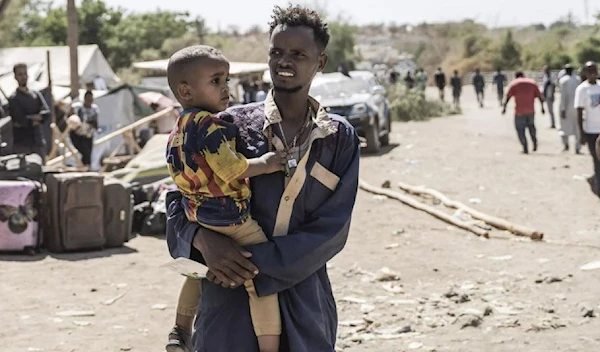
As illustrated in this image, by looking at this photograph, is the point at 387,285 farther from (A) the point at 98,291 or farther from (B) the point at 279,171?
(B) the point at 279,171

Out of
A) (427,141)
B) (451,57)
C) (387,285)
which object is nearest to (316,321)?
(387,285)

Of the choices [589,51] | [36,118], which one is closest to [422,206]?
[36,118]

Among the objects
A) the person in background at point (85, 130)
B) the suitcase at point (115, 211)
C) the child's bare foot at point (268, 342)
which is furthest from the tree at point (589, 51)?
the child's bare foot at point (268, 342)

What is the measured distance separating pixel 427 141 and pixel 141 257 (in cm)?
1306

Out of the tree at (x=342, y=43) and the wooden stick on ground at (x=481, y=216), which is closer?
the wooden stick on ground at (x=481, y=216)

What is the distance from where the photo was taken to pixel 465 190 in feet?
44.0

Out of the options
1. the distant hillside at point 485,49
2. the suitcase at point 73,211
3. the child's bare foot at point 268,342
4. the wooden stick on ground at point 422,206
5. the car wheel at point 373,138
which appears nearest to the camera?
the child's bare foot at point 268,342

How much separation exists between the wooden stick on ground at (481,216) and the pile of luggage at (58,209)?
139 inches

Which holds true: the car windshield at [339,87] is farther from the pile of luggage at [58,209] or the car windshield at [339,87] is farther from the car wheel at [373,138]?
the pile of luggage at [58,209]

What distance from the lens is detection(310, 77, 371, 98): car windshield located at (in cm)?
2034

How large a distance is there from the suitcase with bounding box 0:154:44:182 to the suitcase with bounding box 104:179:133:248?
25.2 inches

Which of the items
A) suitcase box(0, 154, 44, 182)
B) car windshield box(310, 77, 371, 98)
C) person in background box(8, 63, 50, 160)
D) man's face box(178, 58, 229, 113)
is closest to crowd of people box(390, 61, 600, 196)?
car windshield box(310, 77, 371, 98)

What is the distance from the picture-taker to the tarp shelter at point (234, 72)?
24.8 m

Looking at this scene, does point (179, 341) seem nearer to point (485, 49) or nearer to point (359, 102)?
point (359, 102)
